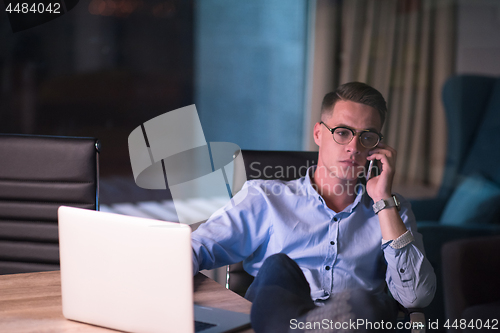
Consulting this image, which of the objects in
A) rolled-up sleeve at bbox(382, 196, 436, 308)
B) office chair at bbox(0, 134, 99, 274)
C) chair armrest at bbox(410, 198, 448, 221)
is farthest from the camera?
chair armrest at bbox(410, 198, 448, 221)

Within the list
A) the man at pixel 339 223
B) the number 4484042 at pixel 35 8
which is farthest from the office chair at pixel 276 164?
the number 4484042 at pixel 35 8

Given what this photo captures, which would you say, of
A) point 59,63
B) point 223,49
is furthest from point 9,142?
point 223,49

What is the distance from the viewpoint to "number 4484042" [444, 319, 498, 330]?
4.62 feet

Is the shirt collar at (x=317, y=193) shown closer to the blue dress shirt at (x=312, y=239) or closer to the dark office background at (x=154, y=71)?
the blue dress shirt at (x=312, y=239)

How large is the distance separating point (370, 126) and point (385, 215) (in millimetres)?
248

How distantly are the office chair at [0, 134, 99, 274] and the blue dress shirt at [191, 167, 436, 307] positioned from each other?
1.40 feet

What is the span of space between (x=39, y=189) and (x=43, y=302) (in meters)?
0.60

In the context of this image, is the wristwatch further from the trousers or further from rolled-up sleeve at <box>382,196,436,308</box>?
the trousers

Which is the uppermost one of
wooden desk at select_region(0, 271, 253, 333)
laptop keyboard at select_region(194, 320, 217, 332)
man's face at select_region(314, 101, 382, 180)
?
man's face at select_region(314, 101, 382, 180)

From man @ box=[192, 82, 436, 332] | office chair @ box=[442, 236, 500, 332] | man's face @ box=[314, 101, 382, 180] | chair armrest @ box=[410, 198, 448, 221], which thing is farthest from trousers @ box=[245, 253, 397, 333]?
chair armrest @ box=[410, 198, 448, 221]

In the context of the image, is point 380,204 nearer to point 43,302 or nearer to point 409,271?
point 409,271

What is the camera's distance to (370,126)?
3.73 ft

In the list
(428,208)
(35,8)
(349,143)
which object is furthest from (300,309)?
(35,8)

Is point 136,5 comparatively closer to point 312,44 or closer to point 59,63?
point 59,63
